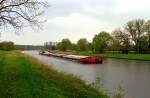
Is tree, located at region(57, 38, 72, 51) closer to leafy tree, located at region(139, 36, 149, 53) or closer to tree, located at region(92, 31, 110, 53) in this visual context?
tree, located at region(92, 31, 110, 53)

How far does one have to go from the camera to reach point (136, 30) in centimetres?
8381

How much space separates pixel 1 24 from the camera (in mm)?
16750

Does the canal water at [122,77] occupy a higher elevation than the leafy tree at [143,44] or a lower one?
lower

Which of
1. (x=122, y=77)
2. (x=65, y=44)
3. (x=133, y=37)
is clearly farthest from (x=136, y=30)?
(x=65, y=44)

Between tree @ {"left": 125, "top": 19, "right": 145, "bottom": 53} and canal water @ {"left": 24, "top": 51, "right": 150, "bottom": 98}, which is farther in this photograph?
tree @ {"left": 125, "top": 19, "right": 145, "bottom": 53}

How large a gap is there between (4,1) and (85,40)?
5267 inches

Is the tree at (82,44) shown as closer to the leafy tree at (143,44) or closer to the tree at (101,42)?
the tree at (101,42)

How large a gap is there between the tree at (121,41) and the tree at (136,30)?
1659mm

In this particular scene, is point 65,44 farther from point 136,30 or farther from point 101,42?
point 136,30

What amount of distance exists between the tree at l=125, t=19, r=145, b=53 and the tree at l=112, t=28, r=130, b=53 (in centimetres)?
166

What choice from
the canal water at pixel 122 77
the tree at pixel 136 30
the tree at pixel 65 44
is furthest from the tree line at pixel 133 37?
the tree at pixel 65 44

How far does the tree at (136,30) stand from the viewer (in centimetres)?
8294

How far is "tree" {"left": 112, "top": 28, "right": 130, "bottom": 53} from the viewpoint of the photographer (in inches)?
3334

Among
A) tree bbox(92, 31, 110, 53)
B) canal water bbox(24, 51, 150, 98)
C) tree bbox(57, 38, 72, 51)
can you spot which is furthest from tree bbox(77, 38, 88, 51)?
canal water bbox(24, 51, 150, 98)
